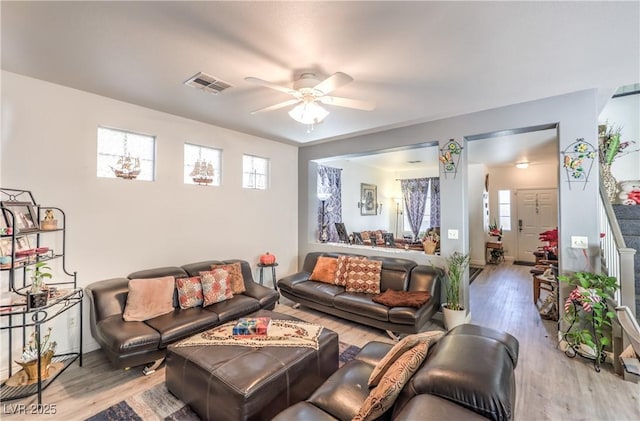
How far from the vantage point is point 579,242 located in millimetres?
2854

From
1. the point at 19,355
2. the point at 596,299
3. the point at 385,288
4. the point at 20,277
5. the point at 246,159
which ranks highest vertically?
the point at 246,159

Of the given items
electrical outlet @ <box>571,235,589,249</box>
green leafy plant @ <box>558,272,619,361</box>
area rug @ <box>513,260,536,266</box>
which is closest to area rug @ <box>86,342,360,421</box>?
green leafy plant @ <box>558,272,619,361</box>

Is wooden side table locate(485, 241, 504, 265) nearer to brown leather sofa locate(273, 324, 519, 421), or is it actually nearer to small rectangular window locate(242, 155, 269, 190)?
small rectangular window locate(242, 155, 269, 190)

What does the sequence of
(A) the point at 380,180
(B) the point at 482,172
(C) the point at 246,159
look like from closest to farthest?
1. (C) the point at 246,159
2. (B) the point at 482,172
3. (A) the point at 380,180

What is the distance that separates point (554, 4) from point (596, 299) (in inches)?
99.6

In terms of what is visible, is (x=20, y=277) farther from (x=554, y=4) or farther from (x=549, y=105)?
(x=549, y=105)

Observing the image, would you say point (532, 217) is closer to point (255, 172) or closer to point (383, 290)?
point (383, 290)

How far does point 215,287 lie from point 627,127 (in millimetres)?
6411

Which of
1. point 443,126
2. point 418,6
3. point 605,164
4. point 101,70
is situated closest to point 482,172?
point 605,164

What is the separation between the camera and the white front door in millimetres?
7289

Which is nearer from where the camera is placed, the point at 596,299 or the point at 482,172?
the point at 596,299

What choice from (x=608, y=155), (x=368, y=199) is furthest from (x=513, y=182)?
(x=608, y=155)

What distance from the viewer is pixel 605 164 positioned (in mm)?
3631

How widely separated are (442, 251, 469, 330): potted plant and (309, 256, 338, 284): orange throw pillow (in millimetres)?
1567
